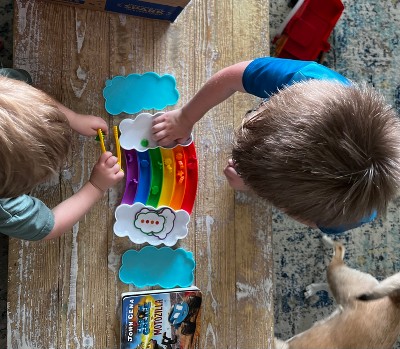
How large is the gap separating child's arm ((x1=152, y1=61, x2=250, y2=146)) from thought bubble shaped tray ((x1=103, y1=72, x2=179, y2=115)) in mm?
36

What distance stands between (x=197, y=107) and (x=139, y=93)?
13 cm

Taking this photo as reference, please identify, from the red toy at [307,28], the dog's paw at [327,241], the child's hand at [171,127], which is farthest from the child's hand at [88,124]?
the dog's paw at [327,241]

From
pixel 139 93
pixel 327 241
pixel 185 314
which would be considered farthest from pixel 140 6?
pixel 327 241

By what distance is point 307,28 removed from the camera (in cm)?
126

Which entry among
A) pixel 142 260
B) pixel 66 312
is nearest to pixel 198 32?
pixel 142 260

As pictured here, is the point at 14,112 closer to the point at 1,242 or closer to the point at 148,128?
the point at 148,128

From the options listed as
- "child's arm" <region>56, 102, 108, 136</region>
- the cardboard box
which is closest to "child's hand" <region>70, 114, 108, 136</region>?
"child's arm" <region>56, 102, 108, 136</region>

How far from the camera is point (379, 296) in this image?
3.46 ft

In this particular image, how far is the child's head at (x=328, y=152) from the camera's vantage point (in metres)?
0.62

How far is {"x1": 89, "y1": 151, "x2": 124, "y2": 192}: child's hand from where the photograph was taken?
0.91 m

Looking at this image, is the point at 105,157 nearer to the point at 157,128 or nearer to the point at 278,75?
the point at 157,128

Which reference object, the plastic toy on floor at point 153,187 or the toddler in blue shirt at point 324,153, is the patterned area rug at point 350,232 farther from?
the toddler in blue shirt at point 324,153

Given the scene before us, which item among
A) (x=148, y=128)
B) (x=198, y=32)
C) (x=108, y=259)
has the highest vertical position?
(x=198, y=32)

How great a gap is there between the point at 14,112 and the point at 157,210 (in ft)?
1.36
